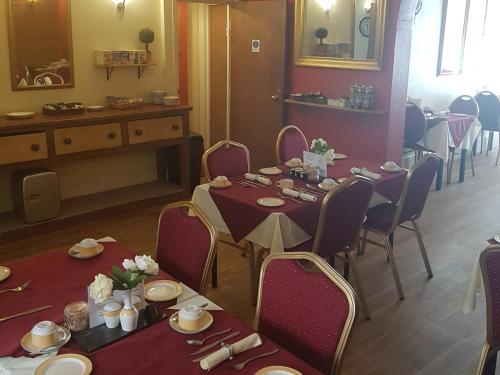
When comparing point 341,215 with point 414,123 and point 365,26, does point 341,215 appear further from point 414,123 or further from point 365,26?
point 414,123

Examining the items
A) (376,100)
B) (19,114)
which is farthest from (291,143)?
(19,114)

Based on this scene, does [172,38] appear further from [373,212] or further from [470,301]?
[470,301]

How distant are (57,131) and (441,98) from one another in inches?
194

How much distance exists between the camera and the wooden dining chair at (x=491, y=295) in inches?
79.9

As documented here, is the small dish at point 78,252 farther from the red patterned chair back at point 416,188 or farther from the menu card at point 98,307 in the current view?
the red patterned chair back at point 416,188

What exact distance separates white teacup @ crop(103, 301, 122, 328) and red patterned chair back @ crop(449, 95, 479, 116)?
18.8 ft

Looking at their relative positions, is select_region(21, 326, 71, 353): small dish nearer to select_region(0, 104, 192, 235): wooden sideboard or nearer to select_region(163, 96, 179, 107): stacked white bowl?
select_region(0, 104, 192, 235): wooden sideboard

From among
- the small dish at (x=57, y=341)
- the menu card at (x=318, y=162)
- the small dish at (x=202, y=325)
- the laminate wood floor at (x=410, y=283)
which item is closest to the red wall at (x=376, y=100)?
the laminate wood floor at (x=410, y=283)

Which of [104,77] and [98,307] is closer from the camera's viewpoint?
[98,307]

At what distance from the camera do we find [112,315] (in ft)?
5.53

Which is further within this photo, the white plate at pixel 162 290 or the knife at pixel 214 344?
the white plate at pixel 162 290

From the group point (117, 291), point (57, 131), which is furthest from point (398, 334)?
point (57, 131)

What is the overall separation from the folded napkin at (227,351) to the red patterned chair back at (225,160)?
2050 millimetres

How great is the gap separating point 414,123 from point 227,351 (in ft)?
15.1
